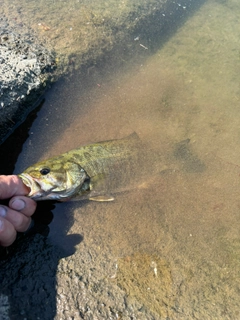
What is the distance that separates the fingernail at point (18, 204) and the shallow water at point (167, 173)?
0.43 metres

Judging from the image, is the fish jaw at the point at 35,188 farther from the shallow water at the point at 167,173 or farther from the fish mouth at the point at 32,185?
the shallow water at the point at 167,173

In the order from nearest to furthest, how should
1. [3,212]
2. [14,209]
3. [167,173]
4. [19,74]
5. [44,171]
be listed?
1. [3,212]
2. [14,209]
3. [44,171]
4. [167,173]
5. [19,74]

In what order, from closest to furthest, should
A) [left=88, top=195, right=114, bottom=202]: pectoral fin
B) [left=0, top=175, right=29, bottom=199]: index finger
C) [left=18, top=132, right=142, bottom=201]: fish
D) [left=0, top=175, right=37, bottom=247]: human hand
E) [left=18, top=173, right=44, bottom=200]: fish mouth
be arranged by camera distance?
[left=0, top=175, right=37, bottom=247]: human hand < [left=0, top=175, right=29, bottom=199]: index finger < [left=18, top=173, right=44, bottom=200]: fish mouth < [left=18, top=132, right=142, bottom=201]: fish < [left=88, top=195, right=114, bottom=202]: pectoral fin

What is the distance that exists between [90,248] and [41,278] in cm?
52

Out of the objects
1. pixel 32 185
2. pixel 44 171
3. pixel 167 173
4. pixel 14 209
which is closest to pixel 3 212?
pixel 14 209

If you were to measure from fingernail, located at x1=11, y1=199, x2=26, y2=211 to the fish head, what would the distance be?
17cm

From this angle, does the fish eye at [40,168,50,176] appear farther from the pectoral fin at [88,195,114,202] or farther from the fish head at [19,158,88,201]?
the pectoral fin at [88,195,114,202]

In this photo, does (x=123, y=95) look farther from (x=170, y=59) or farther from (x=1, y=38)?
(x=1, y=38)

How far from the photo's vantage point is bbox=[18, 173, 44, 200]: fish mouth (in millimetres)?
3043

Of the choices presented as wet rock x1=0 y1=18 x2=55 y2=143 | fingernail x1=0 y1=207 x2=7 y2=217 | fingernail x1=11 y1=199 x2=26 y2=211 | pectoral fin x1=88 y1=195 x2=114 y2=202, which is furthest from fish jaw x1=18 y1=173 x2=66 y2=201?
wet rock x1=0 y1=18 x2=55 y2=143

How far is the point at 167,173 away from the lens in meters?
3.83

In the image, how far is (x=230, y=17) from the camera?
6.44m

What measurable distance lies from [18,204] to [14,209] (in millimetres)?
54

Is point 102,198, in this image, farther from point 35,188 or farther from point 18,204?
point 18,204
